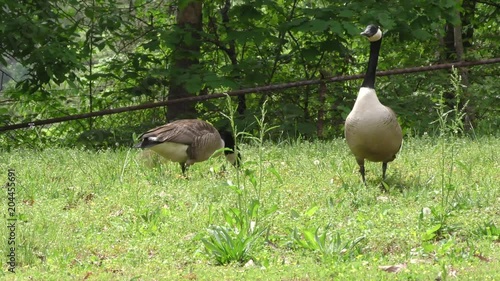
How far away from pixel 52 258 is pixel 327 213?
2.39m

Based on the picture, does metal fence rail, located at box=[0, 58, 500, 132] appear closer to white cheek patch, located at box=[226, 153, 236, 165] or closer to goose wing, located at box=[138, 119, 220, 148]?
white cheek patch, located at box=[226, 153, 236, 165]

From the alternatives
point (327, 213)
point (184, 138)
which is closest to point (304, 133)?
point (184, 138)

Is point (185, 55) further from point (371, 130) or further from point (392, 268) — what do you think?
point (392, 268)

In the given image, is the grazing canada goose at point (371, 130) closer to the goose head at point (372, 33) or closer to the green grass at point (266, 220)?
the green grass at point (266, 220)

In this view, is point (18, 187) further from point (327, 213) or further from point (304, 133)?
point (304, 133)

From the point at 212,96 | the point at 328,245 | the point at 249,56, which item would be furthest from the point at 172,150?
the point at 249,56

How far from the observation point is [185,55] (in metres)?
13.9

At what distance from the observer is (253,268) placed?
5.79 metres

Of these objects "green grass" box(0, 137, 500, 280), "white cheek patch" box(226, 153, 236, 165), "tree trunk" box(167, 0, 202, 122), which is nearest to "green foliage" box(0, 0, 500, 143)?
"tree trunk" box(167, 0, 202, 122)

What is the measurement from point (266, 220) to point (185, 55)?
7440mm

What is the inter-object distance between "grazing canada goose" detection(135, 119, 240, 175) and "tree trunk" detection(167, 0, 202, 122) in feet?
12.2

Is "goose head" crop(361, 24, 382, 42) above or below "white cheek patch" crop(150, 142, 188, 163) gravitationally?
above

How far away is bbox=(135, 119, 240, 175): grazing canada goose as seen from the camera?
896 centimetres

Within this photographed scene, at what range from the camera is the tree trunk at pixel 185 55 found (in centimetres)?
1348
